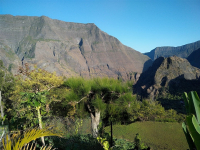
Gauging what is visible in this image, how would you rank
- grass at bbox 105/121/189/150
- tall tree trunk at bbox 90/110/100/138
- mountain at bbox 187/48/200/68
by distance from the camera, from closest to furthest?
1. tall tree trunk at bbox 90/110/100/138
2. grass at bbox 105/121/189/150
3. mountain at bbox 187/48/200/68

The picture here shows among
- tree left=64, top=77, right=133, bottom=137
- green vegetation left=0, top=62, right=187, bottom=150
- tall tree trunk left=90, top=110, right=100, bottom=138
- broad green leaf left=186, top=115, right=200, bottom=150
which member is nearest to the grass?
green vegetation left=0, top=62, right=187, bottom=150

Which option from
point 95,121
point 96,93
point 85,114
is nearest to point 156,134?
point 95,121

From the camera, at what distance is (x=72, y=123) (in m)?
3.80

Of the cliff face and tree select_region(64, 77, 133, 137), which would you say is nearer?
tree select_region(64, 77, 133, 137)

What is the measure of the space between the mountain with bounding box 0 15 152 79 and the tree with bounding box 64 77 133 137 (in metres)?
100

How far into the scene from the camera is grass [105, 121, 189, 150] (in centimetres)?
505

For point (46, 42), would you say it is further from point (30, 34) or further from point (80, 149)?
point (80, 149)

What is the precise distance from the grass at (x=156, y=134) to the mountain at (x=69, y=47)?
9789cm

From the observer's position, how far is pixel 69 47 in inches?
5423

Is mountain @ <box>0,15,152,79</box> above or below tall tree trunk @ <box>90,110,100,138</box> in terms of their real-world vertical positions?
above

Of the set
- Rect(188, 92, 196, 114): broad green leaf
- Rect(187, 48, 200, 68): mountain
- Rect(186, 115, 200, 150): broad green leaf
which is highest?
Rect(187, 48, 200, 68): mountain

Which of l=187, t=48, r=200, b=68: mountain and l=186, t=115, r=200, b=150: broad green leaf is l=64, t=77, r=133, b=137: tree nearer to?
l=186, t=115, r=200, b=150: broad green leaf

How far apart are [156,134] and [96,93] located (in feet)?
14.2

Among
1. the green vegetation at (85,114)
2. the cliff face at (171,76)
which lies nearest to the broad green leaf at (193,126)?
the green vegetation at (85,114)
